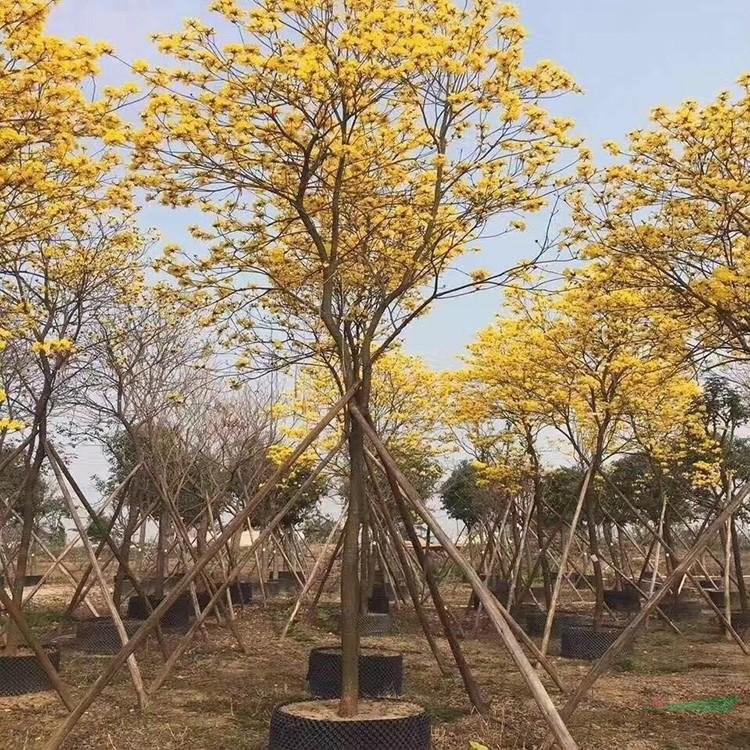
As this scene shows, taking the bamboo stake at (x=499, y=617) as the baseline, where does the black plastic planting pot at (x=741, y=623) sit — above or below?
below

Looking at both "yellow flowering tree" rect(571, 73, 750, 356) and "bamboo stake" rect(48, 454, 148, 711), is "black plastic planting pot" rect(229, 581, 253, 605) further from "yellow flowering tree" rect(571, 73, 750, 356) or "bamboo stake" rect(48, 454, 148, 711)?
"yellow flowering tree" rect(571, 73, 750, 356)

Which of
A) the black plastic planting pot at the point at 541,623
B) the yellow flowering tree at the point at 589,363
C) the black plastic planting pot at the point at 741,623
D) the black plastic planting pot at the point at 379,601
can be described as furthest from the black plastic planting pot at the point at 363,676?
the black plastic planting pot at the point at 741,623

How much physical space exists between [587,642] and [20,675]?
696 cm

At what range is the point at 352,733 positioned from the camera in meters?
5.38

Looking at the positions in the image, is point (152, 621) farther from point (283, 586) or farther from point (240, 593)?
point (283, 586)

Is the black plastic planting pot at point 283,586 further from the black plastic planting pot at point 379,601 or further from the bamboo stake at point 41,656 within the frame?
the bamboo stake at point 41,656

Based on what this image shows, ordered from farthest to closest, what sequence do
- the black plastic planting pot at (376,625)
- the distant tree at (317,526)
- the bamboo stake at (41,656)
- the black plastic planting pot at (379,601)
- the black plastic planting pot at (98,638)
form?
the distant tree at (317,526) < the black plastic planting pot at (379,601) < the black plastic planting pot at (376,625) < the black plastic planting pot at (98,638) < the bamboo stake at (41,656)

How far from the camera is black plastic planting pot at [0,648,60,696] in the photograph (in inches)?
314

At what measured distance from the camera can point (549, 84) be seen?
634 cm

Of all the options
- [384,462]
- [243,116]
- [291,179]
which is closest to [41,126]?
[243,116]

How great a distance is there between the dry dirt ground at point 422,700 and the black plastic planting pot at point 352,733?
108 centimetres

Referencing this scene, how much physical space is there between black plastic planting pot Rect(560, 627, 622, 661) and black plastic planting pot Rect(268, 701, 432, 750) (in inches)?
243

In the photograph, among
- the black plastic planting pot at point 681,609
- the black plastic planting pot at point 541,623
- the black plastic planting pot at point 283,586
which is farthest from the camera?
the black plastic planting pot at point 283,586

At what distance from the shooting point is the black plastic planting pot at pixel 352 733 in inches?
211
